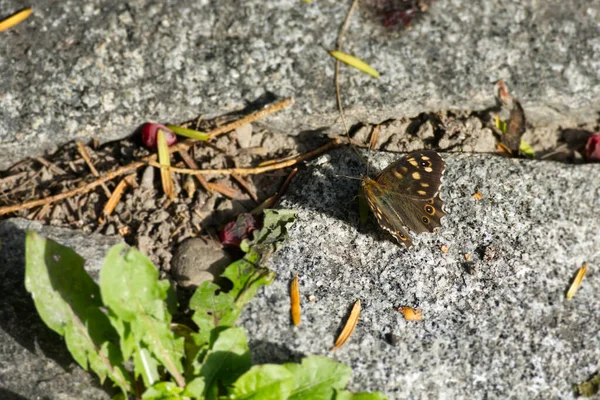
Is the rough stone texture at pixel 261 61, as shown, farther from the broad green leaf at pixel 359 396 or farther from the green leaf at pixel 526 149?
the broad green leaf at pixel 359 396

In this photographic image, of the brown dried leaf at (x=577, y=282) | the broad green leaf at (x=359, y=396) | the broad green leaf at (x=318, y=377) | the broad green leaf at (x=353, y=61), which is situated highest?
the broad green leaf at (x=353, y=61)

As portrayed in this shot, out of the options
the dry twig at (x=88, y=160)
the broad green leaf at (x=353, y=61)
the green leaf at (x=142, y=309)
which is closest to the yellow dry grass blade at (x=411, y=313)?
the green leaf at (x=142, y=309)

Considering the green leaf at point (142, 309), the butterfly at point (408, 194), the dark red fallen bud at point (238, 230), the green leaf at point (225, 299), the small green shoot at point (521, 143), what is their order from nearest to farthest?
the green leaf at point (142, 309), the green leaf at point (225, 299), the butterfly at point (408, 194), the dark red fallen bud at point (238, 230), the small green shoot at point (521, 143)

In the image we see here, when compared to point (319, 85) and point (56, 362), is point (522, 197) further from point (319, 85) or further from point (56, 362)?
point (56, 362)

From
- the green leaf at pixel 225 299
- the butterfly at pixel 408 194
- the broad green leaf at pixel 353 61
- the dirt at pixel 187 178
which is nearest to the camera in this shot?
the green leaf at pixel 225 299

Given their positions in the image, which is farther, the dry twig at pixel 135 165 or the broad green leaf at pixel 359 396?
the dry twig at pixel 135 165

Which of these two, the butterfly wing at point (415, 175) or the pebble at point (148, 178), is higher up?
the butterfly wing at point (415, 175)

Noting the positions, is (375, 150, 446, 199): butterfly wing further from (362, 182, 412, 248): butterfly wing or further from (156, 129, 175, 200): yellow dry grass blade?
(156, 129, 175, 200): yellow dry grass blade

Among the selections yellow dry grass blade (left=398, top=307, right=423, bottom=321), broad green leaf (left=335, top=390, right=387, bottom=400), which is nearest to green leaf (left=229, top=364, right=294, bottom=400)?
broad green leaf (left=335, top=390, right=387, bottom=400)
